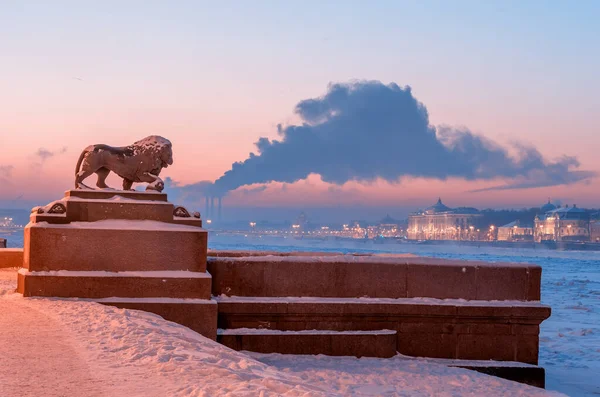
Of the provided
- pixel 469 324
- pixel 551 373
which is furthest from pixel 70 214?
pixel 551 373

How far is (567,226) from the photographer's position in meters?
171

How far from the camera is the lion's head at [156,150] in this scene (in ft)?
30.2

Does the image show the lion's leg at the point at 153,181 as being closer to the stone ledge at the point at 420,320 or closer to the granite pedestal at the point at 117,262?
the granite pedestal at the point at 117,262

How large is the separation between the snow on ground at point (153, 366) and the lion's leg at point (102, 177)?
73.1 inches

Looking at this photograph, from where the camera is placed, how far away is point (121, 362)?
5145 mm

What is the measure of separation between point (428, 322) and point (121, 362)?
15.6 feet

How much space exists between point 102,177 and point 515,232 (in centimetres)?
18848

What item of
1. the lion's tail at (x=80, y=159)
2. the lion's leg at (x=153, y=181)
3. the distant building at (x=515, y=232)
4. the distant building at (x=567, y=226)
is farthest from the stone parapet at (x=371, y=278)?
the distant building at (x=515, y=232)

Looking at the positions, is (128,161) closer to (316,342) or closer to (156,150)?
(156,150)

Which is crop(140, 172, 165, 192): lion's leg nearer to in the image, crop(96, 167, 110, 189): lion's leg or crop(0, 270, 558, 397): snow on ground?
crop(96, 167, 110, 189): lion's leg

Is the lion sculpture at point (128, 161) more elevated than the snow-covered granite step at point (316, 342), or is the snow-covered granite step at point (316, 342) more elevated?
the lion sculpture at point (128, 161)

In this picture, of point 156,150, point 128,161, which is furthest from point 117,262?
point 156,150

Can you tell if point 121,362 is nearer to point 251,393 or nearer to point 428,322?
point 251,393

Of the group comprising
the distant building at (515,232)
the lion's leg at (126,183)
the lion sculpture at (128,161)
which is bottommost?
the distant building at (515,232)
